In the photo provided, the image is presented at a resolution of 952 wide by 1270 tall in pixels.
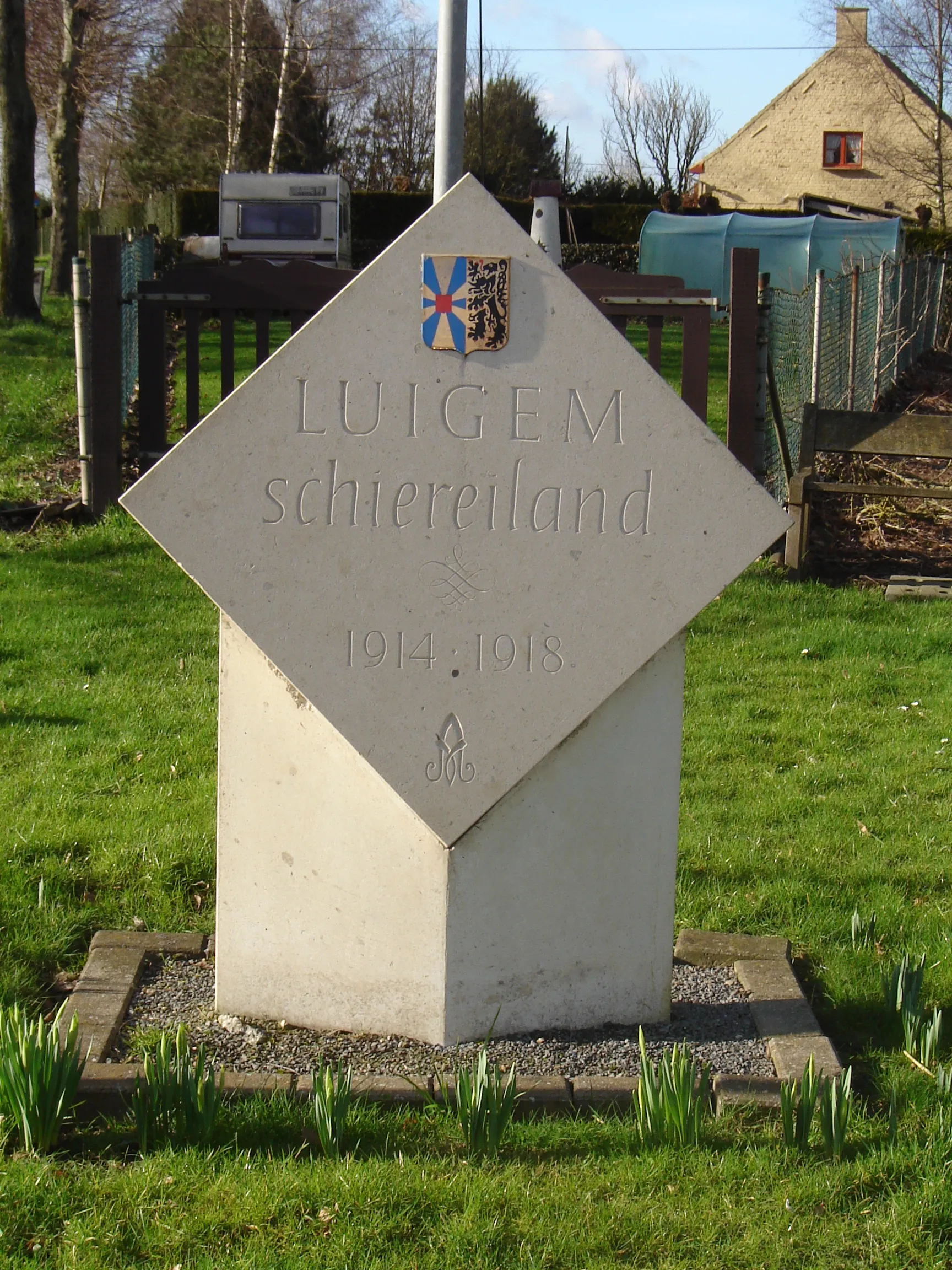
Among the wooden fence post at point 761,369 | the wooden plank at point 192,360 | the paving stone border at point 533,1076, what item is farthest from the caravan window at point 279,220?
the paving stone border at point 533,1076

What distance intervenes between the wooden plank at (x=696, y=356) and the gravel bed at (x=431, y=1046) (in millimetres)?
5415

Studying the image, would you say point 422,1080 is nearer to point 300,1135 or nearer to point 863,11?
point 300,1135

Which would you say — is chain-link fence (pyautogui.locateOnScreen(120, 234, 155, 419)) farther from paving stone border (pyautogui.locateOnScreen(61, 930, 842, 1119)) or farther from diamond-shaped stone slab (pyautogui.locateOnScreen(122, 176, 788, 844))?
diamond-shaped stone slab (pyautogui.locateOnScreen(122, 176, 788, 844))

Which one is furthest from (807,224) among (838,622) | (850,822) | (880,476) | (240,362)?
(850,822)

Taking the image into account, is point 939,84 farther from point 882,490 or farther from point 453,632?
point 453,632

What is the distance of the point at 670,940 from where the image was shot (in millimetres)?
3311

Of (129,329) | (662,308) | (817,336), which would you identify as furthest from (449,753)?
(129,329)

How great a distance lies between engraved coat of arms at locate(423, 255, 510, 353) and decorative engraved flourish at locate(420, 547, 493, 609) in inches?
18.8

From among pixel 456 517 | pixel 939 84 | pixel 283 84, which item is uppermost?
pixel 939 84

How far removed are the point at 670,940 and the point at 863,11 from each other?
53.1 meters

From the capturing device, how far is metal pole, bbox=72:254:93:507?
29.7 ft

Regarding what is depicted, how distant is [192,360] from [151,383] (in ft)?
1.55

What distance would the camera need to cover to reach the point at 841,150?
5012 cm

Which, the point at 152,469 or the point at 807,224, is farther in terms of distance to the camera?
the point at 807,224
